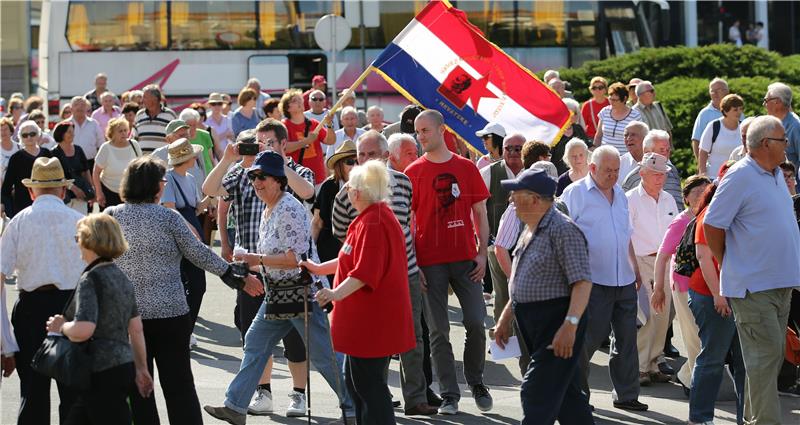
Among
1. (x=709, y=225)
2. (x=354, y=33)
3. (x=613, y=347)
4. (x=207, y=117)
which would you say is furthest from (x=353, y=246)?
(x=354, y=33)

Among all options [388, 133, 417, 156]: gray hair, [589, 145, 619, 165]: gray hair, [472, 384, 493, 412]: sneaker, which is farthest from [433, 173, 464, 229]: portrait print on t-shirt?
[472, 384, 493, 412]: sneaker

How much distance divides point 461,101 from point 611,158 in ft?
8.70

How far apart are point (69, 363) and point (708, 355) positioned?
3.88 meters

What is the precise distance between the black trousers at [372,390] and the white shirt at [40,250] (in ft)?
5.45

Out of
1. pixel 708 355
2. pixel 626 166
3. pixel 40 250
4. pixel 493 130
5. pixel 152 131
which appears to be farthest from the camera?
pixel 152 131

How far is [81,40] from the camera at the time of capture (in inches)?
1109

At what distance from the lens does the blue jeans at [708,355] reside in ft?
26.8

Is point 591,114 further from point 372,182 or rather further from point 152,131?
point 372,182

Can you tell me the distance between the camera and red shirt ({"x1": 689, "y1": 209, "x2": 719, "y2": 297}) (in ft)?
26.3

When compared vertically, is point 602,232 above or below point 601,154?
below

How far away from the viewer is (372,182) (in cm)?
727

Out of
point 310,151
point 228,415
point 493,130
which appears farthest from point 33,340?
point 310,151

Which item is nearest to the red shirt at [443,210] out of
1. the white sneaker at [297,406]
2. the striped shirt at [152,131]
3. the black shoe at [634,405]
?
the white sneaker at [297,406]

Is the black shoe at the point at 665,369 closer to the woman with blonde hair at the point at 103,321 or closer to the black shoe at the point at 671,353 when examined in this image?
the black shoe at the point at 671,353
